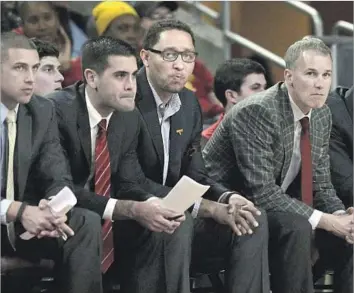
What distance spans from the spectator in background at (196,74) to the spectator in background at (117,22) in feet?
0.54

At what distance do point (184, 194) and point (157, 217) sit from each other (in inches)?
6.1

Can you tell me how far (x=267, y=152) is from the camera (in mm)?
5172

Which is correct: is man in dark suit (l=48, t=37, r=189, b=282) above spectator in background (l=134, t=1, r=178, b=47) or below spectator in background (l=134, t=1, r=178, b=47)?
below

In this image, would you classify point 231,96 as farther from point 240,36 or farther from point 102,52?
point 240,36

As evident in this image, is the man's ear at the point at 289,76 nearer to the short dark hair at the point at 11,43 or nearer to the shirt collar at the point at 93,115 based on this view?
the shirt collar at the point at 93,115

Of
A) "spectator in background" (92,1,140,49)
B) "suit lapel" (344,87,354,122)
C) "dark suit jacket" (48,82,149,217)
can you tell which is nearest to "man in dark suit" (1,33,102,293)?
"dark suit jacket" (48,82,149,217)

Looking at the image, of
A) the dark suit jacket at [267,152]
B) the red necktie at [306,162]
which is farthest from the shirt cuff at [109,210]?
the red necktie at [306,162]

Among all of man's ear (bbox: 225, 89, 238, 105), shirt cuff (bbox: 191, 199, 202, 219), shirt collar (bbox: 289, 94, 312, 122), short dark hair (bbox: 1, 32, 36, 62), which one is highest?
short dark hair (bbox: 1, 32, 36, 62)

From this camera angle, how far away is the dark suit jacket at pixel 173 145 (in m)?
5.16

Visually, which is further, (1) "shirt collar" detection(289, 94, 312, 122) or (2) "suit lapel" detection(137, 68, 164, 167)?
(1) "shirt collar" detection(289, 94, 312, 122)

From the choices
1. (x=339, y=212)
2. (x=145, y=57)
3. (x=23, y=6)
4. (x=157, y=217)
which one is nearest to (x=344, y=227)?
(x=339, y=212)

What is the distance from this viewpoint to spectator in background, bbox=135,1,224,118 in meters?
7.10

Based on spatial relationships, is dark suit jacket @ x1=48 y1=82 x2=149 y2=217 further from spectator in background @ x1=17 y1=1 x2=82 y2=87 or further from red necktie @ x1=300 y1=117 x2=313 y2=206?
spectator in background @ x1=17 y1=1 x2=82 y2=87

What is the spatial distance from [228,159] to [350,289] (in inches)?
31.4
